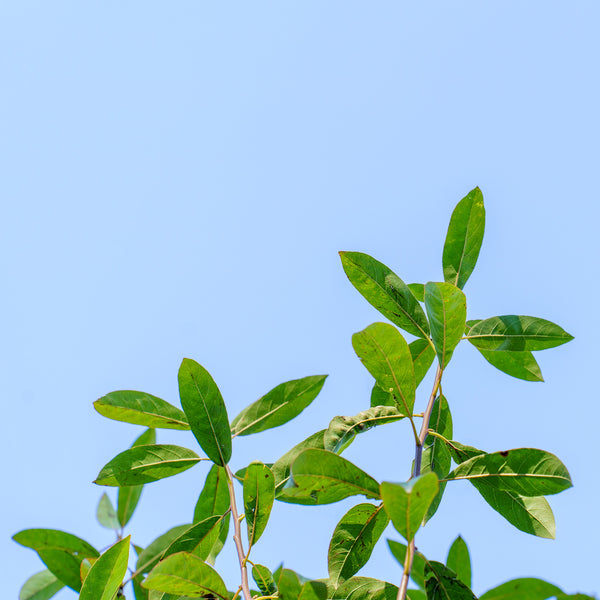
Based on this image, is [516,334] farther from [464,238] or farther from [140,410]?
[140,410]

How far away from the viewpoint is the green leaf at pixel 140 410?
4.62 feet

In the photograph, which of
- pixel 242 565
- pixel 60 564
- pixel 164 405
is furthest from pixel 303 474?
pixel 60 564

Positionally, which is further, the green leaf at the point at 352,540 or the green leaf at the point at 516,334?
the green leaf at the point at 516,334

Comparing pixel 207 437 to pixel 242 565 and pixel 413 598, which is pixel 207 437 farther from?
pixel 413 598

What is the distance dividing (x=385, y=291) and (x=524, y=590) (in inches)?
26.8

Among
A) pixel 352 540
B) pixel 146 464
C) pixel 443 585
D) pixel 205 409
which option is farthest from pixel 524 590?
pixel 146 464

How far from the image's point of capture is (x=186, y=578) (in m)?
1.10

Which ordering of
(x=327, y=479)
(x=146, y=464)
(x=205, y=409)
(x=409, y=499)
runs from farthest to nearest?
(x=146, y=464), (x=205, y=409), (x=327, y=479), (x=409, y=499)

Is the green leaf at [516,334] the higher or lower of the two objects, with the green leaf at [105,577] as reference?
higher

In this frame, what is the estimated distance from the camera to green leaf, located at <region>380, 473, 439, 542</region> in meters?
0.88

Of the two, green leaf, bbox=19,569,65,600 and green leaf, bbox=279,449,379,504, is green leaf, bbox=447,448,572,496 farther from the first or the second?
green leaf, bbox=19,569,65,600

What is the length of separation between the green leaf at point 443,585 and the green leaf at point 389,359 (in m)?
0.32

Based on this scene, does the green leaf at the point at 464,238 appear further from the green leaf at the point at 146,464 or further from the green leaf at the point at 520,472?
the green leaf at the point at 146,464

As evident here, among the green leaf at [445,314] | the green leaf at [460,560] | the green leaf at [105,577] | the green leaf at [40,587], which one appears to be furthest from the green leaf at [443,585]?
the green leaf at [40,587]
